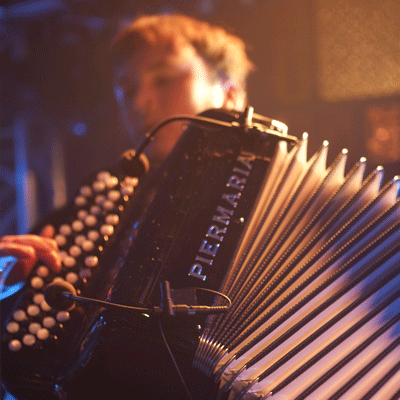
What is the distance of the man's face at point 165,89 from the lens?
57.3 inches

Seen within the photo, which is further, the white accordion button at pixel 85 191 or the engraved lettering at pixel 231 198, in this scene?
the white accordion button at pixel 85 191

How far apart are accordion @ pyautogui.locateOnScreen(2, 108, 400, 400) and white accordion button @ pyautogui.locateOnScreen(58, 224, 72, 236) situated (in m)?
0.07

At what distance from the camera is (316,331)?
2.25ft

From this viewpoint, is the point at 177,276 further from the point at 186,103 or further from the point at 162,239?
the point at 186,103

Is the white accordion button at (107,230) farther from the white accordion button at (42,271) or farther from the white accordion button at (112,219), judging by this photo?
the white accordion button at (42,271)

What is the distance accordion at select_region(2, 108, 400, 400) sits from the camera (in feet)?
2.19

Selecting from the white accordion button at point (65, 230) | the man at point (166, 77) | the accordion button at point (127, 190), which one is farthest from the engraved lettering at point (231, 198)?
the man at point (166, 77)

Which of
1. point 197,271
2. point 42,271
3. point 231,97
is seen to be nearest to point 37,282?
point 42,271

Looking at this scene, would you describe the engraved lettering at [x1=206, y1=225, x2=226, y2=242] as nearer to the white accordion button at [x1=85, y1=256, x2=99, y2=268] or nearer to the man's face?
the white accordion button at [x1=85, y1=256, x2=99, y2=268]

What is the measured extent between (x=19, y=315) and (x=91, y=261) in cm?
18

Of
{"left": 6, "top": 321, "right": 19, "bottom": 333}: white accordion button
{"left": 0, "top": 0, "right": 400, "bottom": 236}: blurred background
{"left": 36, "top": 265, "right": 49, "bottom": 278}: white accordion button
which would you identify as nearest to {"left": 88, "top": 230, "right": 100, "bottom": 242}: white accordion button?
{"left": 36, "top": 265, "right": 49, "bottom": 278}: white accordion button

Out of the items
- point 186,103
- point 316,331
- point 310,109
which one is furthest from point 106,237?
point 310,109

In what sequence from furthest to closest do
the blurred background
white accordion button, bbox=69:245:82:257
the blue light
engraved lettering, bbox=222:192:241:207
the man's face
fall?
the blue light → the blurred background → the man's face → white accordion button, bbox=69:245:82:257 → engraved lettering, bbox=222:192:241:207

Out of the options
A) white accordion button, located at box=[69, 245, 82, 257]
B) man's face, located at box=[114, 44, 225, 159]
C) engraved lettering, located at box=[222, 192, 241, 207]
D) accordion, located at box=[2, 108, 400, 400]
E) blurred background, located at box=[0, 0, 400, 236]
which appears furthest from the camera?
blurred background, located at box=[0, 0, 400, 236]
